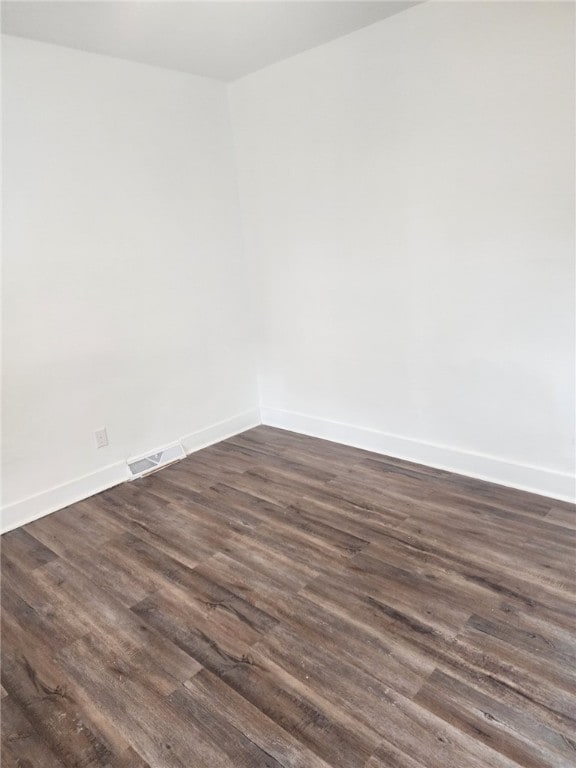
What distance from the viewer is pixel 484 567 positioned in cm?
210

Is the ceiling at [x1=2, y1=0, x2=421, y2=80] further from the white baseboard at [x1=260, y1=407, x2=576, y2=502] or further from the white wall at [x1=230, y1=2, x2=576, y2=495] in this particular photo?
the white baseboard at [x1=260, y1=407, x2=576, y2=502]

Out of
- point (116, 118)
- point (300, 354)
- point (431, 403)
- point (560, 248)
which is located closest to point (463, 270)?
point (560, 248)

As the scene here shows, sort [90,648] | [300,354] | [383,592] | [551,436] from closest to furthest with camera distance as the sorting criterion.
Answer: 1. [90,648]
2. [383,592]
3. [551,436]
4. [300,354]

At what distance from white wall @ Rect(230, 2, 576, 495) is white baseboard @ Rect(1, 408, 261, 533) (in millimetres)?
839

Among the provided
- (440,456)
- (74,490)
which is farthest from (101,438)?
(440,456)

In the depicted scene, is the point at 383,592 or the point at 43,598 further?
the point at 43,598

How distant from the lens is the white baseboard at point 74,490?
9.07 feet

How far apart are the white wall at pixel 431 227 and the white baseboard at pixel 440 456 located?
0.04 feet

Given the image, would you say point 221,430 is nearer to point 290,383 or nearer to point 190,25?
point 290,383

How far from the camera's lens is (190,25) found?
247 centimetres

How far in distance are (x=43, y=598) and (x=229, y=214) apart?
8.76 feet

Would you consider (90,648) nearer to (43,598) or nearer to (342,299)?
(43,598)

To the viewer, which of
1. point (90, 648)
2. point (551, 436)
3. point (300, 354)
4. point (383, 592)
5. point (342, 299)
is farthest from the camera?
point (300, 354)

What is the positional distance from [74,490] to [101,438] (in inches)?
13.3
